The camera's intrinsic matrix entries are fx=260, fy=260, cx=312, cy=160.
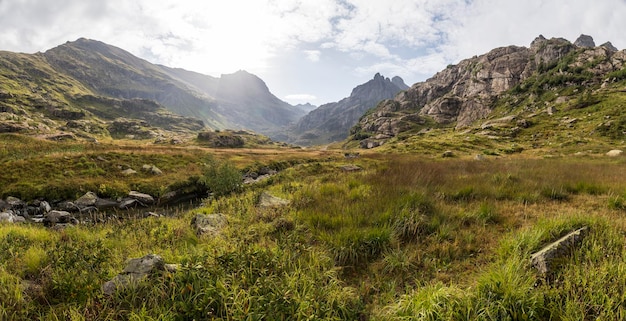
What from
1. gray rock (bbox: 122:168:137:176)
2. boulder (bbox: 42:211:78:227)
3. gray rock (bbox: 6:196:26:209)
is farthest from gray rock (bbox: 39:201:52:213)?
gray rock (bbox: 122:168:137:176)

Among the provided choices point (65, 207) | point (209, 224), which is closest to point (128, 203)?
point (65, 207)

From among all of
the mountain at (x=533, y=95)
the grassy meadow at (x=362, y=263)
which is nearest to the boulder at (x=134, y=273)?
the grassy meadow at (x=362, y=263)

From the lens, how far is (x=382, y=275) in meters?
Answer: 4.96

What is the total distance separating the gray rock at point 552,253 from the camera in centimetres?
412

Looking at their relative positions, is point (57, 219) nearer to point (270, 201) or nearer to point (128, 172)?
point (128, 172)

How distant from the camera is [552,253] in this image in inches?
172

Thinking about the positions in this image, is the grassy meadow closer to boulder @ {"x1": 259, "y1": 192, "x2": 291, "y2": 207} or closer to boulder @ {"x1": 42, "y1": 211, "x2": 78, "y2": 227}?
boulder @ {"x1": 259, "y1": 192, "x2": 291, "y2": 207}

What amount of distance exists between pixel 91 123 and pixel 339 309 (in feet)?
742

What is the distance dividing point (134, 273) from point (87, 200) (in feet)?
75.8

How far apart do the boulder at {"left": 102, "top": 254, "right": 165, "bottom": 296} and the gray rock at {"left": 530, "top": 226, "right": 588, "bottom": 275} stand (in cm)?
622

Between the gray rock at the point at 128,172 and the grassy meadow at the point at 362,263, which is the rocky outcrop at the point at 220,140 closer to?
the gray rock at the point at 128,172

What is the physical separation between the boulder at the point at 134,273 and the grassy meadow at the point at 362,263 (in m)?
0.15

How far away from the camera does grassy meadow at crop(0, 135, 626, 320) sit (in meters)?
3.55

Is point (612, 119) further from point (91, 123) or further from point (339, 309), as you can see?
point (91, 123)
